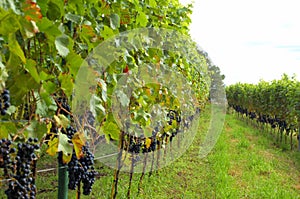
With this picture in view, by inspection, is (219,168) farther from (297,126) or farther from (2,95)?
(2,95)

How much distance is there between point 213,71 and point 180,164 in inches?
86.4

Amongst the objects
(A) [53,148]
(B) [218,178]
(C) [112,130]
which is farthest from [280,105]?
(A) [53,148]

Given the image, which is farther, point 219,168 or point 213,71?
point 213,71

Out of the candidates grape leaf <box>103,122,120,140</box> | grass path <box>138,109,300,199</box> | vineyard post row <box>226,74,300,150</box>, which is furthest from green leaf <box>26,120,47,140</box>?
vineyard post row <box>226,74,300,150</box>

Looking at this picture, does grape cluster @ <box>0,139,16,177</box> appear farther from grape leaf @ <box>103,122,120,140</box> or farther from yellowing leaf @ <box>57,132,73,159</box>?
grape leaf @ <box>103,122,120,140</box>

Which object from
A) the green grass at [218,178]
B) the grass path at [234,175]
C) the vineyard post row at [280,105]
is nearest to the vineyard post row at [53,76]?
the green grass at [218,178]

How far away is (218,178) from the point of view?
20.6 ft

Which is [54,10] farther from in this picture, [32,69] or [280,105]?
[280,105]

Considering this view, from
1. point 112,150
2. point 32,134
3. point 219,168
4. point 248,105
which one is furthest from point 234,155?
point 248,105

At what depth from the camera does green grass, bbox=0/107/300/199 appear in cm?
527

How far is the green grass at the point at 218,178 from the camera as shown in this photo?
17.3 ft

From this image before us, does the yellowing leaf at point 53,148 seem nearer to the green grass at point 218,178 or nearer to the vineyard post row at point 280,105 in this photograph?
the green grass at point 218,178

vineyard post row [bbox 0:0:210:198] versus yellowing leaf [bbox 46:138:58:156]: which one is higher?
vineyard post row [bbox 0:0:210:198]

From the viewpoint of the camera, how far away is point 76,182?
7.17 ft
